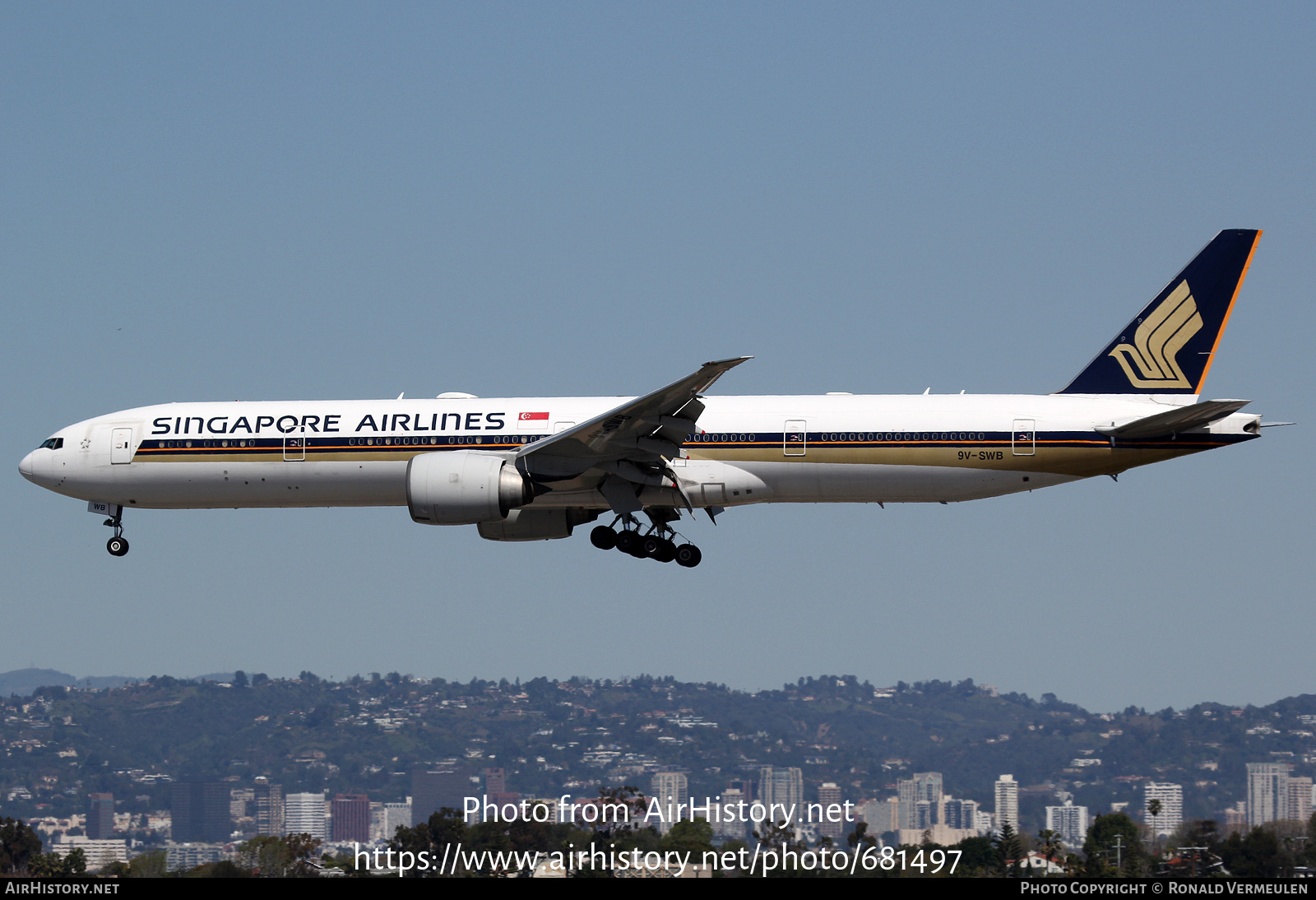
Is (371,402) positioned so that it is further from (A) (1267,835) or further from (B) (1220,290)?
(A) (1267,835)

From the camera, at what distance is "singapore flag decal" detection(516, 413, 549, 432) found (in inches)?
1419

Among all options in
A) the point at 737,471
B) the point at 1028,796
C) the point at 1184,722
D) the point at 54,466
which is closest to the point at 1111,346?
the point at 737,471

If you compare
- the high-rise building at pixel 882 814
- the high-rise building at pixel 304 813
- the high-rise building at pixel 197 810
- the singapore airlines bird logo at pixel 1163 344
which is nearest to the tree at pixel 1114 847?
the singapore airlines bird logo at pixel 1163 344

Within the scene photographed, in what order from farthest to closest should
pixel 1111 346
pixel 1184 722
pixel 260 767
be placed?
1. pixel 260 767
2. pixel 1184 722
3. pixel 1111 346

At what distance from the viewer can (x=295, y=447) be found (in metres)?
36.4

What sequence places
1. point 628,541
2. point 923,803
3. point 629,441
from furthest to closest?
1. point 923,803
2. point 628,541
3. point 629,441

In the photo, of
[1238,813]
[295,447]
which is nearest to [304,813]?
[1238,813]

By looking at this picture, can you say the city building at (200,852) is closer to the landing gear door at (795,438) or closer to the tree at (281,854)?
the tree at (281,854)

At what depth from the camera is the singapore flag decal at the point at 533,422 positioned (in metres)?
36.0

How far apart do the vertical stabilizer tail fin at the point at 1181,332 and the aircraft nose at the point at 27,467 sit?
26616mm

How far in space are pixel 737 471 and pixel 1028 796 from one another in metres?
70.2

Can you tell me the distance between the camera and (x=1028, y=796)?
9719 centimetres

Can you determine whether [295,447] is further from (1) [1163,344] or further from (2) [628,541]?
(1) [1163,344]

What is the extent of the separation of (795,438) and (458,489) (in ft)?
25.8
